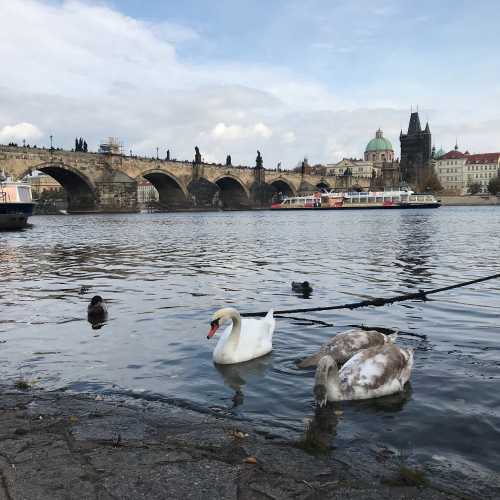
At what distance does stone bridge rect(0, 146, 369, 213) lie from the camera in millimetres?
68062

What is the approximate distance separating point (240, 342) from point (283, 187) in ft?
408

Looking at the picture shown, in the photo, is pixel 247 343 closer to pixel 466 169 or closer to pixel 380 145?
pixel 466 169

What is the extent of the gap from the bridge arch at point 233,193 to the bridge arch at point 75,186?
32892 millimetres

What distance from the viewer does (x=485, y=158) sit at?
169m

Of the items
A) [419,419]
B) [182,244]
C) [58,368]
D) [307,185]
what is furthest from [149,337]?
[307,185]

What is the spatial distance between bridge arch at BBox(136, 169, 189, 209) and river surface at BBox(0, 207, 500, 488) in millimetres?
75279

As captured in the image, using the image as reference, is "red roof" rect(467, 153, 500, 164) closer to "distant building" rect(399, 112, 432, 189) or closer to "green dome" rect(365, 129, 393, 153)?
"distant building" rect(399, 112, 432, 189)

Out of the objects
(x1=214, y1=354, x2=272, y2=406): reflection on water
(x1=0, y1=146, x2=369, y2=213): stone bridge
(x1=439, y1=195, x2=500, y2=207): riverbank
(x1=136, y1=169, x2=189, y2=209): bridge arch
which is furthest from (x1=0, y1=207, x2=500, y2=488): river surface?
(x1=439, y1=195, x2=500, y2=207): riverbank

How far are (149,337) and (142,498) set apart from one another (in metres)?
4.67

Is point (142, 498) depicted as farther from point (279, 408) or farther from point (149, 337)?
point (149, 337)

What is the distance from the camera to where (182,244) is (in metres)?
25.8

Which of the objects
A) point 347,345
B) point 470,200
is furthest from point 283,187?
point 347,345

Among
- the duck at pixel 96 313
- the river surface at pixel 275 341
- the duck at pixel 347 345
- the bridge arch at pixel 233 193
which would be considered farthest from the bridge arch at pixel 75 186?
the duck at pixel 347 345

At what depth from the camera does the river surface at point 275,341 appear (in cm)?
475
